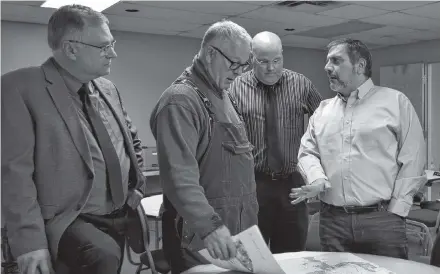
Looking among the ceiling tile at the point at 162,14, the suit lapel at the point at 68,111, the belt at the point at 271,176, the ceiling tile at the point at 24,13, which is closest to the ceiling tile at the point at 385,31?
the ceiling tile at the point at 162,14

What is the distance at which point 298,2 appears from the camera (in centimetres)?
530

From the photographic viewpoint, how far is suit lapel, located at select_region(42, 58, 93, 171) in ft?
5.11

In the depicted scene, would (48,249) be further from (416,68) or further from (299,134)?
(416,68)

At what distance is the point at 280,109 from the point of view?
262 cm

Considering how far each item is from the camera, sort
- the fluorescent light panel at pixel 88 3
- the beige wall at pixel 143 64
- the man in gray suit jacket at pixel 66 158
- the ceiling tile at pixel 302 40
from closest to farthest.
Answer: the man in gray suit jacket at pixel 66 158 → the fluorescent light panel at pixel 88 3 → the beige wall at pixel 143 64 → the ceiling tile at pixel 302 40

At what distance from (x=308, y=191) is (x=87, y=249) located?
3.20 ft

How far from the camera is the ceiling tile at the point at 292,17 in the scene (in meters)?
5.80

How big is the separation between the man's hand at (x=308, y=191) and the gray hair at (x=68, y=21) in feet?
3.47

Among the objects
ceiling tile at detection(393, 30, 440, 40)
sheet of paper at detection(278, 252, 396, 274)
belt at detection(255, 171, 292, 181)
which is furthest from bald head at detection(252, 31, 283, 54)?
ceiling tile at detection(393, 30, 440, 40)

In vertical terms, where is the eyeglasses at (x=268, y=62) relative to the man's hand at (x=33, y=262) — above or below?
above

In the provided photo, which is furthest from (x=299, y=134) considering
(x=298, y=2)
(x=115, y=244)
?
(x=298, y=2)

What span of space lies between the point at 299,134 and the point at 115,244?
4.64 feet

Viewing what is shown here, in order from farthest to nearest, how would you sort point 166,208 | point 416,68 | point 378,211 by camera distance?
point 416,68 → point 378,211 → point 166,208

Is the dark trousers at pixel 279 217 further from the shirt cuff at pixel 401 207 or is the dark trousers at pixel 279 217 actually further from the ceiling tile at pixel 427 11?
the ceiling tile at pixel 427 11
